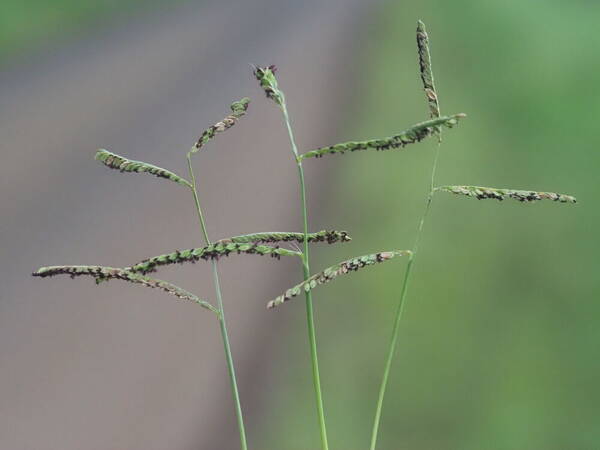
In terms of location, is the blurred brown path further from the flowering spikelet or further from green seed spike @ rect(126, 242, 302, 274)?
the flowering spikelet

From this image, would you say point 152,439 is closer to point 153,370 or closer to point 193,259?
point 153,370

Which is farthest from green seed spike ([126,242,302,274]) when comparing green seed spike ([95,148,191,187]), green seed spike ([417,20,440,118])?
green seed spike ([417,20,440,118])

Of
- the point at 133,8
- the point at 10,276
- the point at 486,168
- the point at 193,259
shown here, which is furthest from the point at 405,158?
the point at 133,8

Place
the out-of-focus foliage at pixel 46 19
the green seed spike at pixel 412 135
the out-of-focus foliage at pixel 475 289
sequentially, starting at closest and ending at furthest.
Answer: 1. the green seed spike at pixel 412 135
2. the out-of-focus foliage at pixel 475 289
3. the out-of-focus foliage at pixel 46 19

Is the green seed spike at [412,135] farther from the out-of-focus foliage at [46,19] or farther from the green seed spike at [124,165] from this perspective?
the out-of-focus foliage at [46,19]

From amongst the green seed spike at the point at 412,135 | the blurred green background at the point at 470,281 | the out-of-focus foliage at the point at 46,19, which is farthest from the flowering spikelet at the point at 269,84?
the out-of-focus foliage at the point at 46,19

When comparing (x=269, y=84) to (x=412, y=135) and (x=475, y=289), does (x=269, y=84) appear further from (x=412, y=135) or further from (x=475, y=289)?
(x=475, y=289)

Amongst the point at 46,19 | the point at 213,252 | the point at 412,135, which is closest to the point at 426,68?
the point at 412,135
